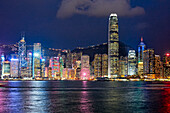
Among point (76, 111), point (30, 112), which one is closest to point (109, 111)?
point (76, 111)

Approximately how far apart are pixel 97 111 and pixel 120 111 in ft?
11.1

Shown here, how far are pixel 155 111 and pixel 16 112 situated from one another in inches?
789

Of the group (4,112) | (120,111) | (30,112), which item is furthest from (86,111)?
(4,112)

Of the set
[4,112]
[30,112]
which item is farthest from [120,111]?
[4,112]

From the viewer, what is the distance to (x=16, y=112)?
4291cm

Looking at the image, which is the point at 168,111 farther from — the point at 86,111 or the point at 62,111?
the point at 62,111

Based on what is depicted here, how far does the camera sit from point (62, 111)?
44.1 m

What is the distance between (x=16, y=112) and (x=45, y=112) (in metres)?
4.06

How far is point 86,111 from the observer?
44250 mm

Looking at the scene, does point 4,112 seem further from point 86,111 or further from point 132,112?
point 132,112

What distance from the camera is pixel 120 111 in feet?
147

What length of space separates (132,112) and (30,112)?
14.4 m

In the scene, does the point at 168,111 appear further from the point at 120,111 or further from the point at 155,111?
the point at 120,111

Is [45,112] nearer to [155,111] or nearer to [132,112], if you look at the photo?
[132,112]
